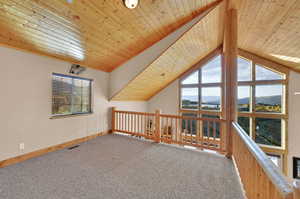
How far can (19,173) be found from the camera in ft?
7.22

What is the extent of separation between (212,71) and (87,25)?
Result: 486 cm

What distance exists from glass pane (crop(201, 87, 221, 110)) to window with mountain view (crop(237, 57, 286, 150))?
2.75 ft

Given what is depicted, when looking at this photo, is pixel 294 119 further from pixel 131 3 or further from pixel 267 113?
pixel 131 3

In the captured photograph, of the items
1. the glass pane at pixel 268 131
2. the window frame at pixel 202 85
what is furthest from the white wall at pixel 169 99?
the glass pane at pixel 268 131

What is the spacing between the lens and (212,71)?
18.3ft

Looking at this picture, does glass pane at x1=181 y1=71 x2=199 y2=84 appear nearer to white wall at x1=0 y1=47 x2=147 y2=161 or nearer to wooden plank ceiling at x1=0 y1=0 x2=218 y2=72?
wooden plank ceiling at x1=0 y1=0 x2=218 y2=72

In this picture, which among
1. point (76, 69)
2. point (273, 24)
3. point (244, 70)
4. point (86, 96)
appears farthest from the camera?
point (244, 70)

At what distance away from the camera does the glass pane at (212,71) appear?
544cm

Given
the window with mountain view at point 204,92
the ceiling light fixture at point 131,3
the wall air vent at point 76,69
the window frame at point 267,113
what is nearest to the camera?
the ceiling light fixture at point 131,3

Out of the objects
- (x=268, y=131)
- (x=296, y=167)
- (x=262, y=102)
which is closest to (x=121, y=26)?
(x=262, y=102)

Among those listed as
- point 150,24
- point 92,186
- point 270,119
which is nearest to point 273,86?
point 270,119

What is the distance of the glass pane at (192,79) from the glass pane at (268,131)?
271cm

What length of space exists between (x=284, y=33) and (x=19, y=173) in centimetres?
566

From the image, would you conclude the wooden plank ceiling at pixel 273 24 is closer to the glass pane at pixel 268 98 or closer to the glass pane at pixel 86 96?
the glass pane at pixel 268 98
